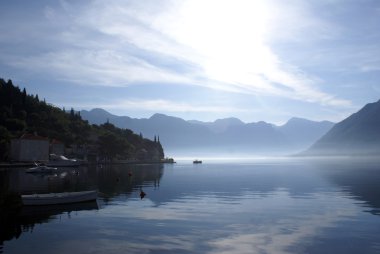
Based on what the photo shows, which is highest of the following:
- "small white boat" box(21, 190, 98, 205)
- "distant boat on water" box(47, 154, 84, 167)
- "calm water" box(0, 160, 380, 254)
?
"distant boat on water" box(47, 154, 84, 167)

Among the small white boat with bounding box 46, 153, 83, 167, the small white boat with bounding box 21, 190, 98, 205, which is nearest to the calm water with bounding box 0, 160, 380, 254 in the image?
the small white boat with bounding box 21, 190, 98, 205

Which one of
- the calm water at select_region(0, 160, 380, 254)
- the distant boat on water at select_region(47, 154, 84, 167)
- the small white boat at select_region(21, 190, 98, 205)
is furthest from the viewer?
the distant boat on water at select_region(47, 154, 84, 167)

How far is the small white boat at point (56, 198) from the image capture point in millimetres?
50562

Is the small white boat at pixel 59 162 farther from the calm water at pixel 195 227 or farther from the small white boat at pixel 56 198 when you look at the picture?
the small white boat at pixel 56 198

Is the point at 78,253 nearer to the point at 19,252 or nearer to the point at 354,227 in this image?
the point at 19,252

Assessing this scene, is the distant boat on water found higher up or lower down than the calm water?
higher up

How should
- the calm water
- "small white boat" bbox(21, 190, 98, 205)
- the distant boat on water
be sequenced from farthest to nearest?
1. the distant boat on water
2. "small white boat" bbox(21, 190, 98, 205)
3. the calm water

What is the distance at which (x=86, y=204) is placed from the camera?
180ft

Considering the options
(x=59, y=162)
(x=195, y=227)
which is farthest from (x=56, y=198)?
(x=59, y=162)

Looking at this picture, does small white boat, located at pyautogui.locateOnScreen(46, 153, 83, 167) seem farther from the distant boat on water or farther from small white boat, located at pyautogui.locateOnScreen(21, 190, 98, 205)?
small white boat, located at pyautogui.locateOnScreen(21, 190, 98, 205)

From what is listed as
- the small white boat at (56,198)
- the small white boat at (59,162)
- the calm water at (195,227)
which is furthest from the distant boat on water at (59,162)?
the small white boat at (56,198)

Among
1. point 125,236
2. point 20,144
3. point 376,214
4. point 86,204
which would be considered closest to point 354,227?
point 376,214

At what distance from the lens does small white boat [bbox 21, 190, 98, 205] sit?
166 ft

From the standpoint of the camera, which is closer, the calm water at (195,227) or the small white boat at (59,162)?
the calm water at (195,227)
